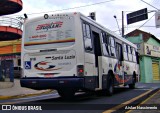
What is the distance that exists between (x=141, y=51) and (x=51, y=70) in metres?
35.1

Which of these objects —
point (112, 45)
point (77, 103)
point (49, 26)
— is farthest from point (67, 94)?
point (112, 45)

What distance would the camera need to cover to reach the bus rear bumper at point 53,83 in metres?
11.3

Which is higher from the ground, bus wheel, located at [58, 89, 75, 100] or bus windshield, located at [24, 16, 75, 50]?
bus windshield, located at [24, 16, 75, 50]

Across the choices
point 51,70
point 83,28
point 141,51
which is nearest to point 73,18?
point 83,28

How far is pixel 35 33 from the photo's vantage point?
40.8 feet

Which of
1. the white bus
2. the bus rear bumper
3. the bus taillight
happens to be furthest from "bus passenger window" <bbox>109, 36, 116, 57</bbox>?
the bus rear bumper

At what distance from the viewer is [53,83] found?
11.6 metres

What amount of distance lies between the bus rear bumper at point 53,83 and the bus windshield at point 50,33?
4.14 feet

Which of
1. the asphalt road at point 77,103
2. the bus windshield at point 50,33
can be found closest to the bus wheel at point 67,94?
the asphalt road at point 77,103

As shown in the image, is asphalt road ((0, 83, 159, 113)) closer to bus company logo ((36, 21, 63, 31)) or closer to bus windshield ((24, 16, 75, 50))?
bus windshield ((24, 16, 75, 50))

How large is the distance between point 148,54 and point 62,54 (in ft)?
120

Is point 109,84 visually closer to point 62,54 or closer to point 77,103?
point 77,103

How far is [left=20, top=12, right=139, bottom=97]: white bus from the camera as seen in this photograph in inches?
454

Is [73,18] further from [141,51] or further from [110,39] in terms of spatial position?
[141,51]
